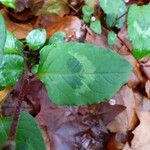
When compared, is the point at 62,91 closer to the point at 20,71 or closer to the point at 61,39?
the point at 20,71

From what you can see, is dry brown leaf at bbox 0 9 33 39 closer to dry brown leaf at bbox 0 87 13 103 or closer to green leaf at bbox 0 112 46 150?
dry brown leaf at bbox 0 87 13 103

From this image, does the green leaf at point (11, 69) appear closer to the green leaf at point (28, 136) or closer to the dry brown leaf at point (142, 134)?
the green leaf at point (28, 136)

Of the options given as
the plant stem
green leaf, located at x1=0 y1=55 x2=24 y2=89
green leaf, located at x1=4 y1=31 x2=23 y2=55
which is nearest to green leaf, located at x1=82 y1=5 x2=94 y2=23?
green leaf, located at x1=4 y1=31 x2=23 y2=55

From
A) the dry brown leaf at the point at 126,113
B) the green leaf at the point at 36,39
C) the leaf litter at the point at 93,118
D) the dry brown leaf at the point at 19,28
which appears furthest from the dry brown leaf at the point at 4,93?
the dry brown leaf at the point at 126,113

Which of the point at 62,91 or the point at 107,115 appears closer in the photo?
the point at 62,91

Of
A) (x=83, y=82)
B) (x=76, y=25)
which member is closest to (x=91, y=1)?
(x=76, y=25)

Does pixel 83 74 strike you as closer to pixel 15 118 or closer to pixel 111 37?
pixel 15 118
